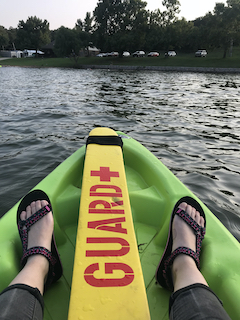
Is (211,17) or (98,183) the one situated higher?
(211,17)

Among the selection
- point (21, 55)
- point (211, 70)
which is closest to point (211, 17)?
point (211, 70)

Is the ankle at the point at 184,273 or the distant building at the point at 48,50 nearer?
the ankle at the point at 184,273

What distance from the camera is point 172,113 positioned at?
7.55 metres

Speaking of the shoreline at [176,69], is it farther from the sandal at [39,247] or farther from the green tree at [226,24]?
the sandal at [39,247]

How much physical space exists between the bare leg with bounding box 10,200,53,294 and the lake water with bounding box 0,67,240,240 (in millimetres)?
1158

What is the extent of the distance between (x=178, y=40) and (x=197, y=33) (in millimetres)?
4877

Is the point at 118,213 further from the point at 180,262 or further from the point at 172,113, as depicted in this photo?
the point at 172,113

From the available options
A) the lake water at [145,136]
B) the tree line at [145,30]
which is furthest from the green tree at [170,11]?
the lake water at [145,136]

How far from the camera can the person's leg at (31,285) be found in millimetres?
1079

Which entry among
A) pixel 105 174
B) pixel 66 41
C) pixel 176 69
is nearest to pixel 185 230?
pixel 105 174

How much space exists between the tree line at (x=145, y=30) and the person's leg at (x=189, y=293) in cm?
3463

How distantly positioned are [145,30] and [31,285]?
44337 millimetres

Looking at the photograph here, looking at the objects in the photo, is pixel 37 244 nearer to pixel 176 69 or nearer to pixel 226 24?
pixel 176 69

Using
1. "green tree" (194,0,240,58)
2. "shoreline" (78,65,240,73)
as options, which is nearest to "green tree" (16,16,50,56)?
"shoreline" (78,65,240,73)
